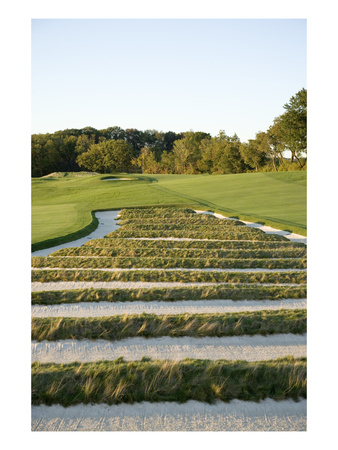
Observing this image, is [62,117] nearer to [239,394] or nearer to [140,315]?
[140,315]

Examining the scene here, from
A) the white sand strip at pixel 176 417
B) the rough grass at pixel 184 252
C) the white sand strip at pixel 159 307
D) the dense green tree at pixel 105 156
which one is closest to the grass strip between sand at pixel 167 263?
the rough grass at pixel 184 252

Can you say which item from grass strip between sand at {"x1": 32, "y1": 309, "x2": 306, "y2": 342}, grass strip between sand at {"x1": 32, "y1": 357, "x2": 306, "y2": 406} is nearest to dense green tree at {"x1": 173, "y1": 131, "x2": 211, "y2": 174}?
grass strip between sand at {"x1": 32, "y1": 309, "x2": 306, "y2": 342}

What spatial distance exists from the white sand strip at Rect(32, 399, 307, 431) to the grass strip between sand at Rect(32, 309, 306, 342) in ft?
4.63

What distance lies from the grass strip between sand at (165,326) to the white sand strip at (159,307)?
30cm

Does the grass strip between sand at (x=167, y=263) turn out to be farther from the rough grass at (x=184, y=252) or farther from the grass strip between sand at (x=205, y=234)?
the grass strip between sand at (x=205, y=234)

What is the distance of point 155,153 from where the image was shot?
58625 millimetres

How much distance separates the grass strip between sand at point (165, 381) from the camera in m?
3.61

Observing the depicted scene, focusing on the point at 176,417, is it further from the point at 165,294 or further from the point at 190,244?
the point at 190,244

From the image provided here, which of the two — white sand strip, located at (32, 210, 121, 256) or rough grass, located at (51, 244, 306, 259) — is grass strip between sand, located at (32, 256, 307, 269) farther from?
white sand strip, located at (32, 210, 121, 256)

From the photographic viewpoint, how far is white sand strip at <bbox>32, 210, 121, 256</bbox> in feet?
36.0

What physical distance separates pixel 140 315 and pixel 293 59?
13.4 ft

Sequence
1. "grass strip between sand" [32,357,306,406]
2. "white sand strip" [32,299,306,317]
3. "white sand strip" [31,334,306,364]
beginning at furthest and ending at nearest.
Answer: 1. "white sand strip" [32,299,306,317]
2. "white sand strip" [31,334,306,364]
3. "grass strip between sand" [32,357,306,406]

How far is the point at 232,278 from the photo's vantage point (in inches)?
294
